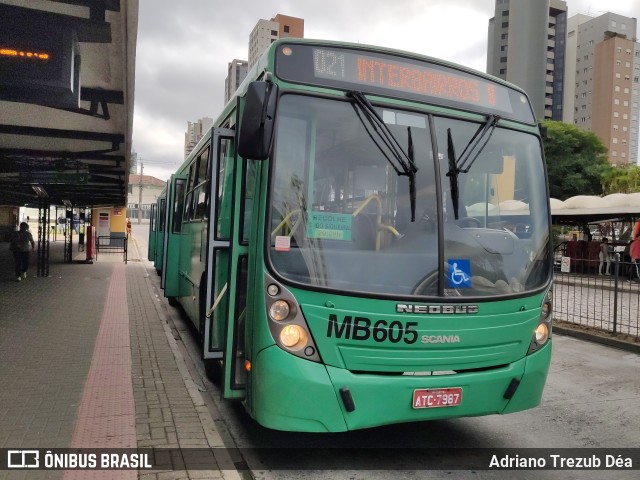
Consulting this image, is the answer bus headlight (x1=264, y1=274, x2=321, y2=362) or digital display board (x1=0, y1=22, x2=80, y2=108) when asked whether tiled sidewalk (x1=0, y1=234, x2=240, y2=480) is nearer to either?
bus headlight (x1=264, y1=274, x2=321, y2=362)

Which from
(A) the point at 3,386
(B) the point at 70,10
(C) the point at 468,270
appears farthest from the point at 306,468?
(B) the point at 70,10

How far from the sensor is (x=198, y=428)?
4.70 m

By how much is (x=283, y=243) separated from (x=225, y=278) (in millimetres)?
1101

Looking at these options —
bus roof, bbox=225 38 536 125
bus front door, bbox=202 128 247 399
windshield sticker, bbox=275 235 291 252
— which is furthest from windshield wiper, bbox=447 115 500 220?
bus front door, bbox=202 128 247 399

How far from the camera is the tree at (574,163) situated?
37.2 metres

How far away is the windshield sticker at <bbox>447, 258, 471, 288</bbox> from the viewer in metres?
4.05

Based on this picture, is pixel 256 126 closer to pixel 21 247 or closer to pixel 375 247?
pixel 375 247

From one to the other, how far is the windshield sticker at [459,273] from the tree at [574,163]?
35.4m

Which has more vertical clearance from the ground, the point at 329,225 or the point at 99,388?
the point at 329,225

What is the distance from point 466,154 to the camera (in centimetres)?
431

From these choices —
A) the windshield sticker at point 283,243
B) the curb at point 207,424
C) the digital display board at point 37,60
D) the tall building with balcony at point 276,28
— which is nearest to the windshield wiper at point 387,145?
the windshield sticker at point 283,243

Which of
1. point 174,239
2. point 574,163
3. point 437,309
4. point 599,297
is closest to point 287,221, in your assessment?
point 437,309

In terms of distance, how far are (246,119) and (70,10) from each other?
13.1 ft

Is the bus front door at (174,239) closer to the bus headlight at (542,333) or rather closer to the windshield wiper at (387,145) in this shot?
the windshield wiper at (387,145)
